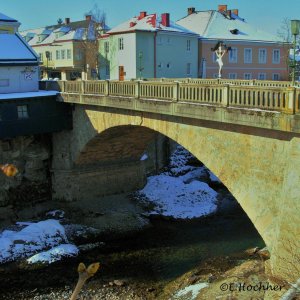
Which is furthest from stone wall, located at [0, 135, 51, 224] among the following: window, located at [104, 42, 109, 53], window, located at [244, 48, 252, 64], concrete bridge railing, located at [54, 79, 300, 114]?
window, located at [244, 48, 252, 64]

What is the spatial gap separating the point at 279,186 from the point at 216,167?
2.88 meters

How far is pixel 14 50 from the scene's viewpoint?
2925cm

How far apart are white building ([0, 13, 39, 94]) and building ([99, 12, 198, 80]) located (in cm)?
1378

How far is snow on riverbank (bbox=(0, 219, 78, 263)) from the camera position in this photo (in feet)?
70.1

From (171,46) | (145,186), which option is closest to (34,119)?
(145,186)

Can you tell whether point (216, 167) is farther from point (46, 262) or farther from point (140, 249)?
point (46, 262)

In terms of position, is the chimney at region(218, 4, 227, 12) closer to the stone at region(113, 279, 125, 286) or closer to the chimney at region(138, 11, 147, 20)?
the chimney at region(138, 11, 147, 20)

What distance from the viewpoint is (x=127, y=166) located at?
30.4 meters

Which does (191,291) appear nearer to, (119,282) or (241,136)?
(119,282)

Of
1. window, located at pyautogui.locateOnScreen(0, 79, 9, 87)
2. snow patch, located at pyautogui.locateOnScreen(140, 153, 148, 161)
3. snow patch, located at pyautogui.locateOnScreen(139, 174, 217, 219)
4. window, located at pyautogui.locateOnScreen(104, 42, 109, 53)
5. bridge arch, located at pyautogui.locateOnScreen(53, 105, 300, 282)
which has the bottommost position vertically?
snow patch, located at pyautogui.locateOnScreen(139, 174, 217, 219)

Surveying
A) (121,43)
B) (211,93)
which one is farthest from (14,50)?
(211,93)

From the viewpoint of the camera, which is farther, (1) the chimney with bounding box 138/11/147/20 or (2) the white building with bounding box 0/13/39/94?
(1) the chimney with bounding box 138/11/147/20

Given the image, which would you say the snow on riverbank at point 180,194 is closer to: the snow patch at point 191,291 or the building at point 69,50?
the snow patch at point 191,291

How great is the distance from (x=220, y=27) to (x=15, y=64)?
2819cm
